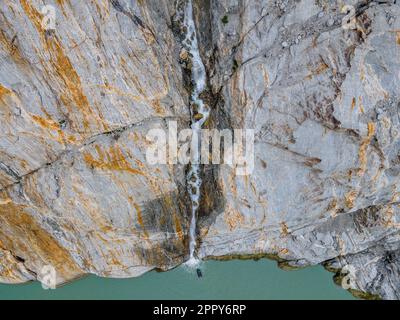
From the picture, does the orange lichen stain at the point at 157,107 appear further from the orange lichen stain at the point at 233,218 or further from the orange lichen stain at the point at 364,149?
the orange lichen stain at the point at 364,149

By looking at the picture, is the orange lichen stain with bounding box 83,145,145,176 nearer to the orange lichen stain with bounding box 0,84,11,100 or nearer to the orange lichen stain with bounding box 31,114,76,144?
the orange lichen stain with bounding box 31,114,76,144

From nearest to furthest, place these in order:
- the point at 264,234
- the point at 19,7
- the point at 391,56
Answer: the point at 19,7
the point at 391,56
the point at 264,234

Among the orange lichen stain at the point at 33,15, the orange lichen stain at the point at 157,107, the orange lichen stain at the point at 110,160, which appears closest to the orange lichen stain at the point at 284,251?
the orange lichen stain at the point at 110,160

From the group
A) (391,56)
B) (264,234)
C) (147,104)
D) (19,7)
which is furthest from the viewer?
(264,234)

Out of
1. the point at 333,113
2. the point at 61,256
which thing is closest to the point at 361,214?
the point at 333,113

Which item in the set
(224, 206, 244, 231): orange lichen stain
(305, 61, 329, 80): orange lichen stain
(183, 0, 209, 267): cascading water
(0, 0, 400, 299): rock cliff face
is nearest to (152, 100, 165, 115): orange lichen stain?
(0, 0, 400, 299): rock cliff face

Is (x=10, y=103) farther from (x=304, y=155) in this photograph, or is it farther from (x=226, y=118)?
(x=304, y=155)

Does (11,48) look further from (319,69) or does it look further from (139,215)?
(319,69)
